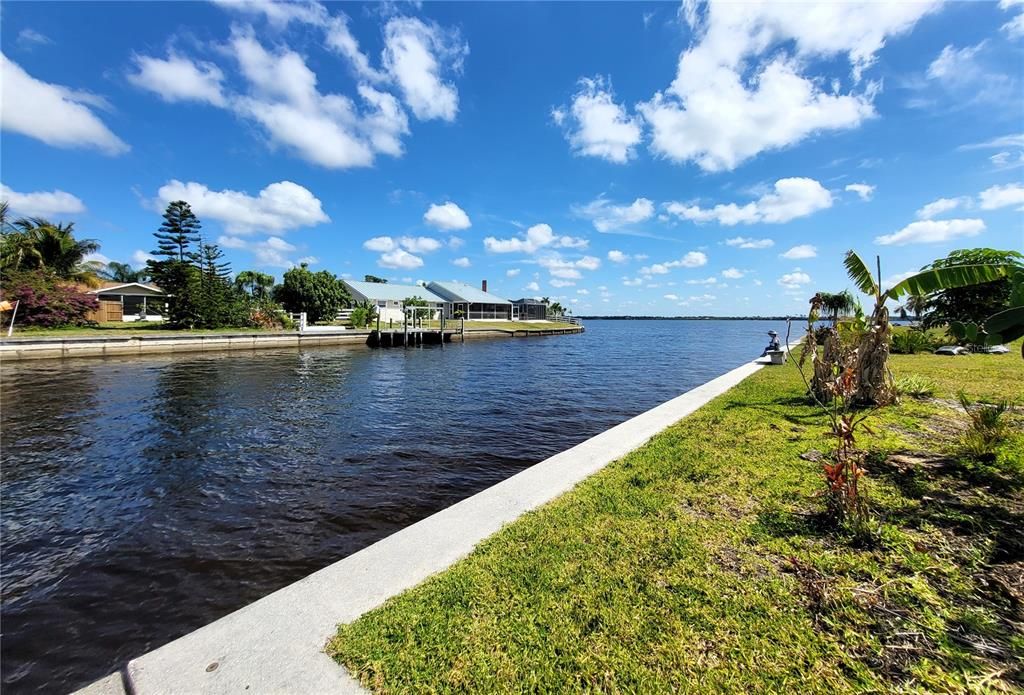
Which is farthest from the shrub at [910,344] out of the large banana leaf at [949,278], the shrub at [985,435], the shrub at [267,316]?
the shrub at [267,316]

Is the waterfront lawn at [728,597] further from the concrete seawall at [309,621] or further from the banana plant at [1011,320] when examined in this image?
the banana plant at [1011,320]

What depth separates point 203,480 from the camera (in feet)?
25.5

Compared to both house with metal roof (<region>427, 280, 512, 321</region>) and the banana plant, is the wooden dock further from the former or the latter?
the banana plant

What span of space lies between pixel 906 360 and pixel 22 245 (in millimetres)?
59490

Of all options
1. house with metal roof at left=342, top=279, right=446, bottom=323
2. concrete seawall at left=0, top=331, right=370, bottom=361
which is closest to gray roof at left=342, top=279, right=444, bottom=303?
house with metal roof at left=342, top=279, right=446, bottom=323

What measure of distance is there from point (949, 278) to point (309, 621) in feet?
32.9

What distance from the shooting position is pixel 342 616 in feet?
10.9

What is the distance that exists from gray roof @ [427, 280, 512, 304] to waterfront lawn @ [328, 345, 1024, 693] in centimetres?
6626

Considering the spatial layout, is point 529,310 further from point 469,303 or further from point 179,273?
point 179,273

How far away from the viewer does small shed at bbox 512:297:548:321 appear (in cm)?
8138

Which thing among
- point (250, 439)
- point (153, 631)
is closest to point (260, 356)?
point (250, 439)

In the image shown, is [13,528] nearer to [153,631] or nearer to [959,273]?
[153,631]

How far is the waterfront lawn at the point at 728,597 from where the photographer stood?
2.62 metres

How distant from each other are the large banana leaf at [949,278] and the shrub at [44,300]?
144 ft
